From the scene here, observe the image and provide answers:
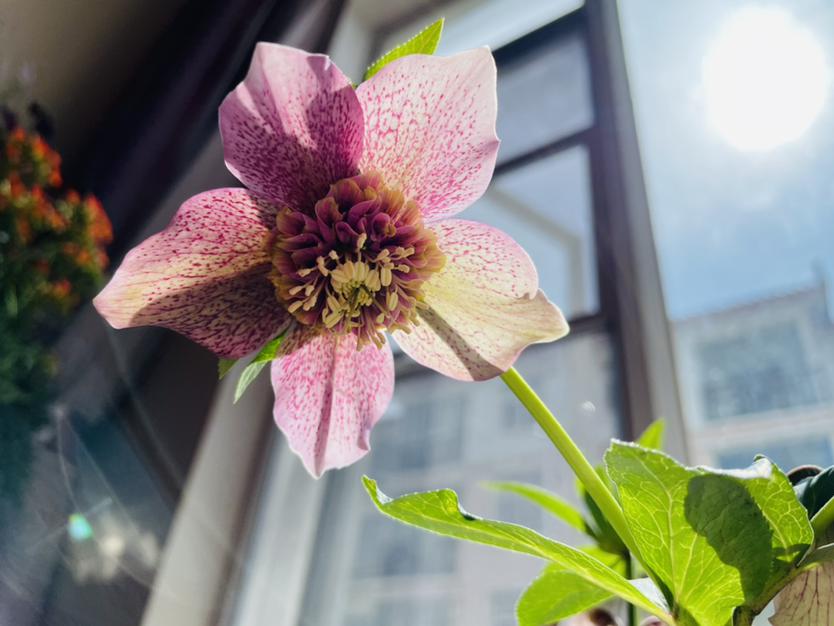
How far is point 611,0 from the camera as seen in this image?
120cm

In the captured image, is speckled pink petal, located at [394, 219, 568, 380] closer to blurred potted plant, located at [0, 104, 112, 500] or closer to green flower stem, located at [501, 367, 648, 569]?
green flower stem, located at [501, 367, 648, 569]

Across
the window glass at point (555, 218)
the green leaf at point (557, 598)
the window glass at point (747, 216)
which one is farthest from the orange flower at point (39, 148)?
the window glass at point (747, 216)

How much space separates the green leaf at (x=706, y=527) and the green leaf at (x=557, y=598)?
6 cm

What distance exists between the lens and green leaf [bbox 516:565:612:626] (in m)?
0.30

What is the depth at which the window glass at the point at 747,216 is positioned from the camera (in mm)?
773

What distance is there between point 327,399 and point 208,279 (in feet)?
0.24

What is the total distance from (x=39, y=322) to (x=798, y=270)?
3.03 feet

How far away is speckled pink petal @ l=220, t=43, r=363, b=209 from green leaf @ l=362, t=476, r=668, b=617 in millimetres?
128

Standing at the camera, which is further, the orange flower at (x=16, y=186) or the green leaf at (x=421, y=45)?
the orange flower at (x=16, y=186)

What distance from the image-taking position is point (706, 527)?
22 centimetres

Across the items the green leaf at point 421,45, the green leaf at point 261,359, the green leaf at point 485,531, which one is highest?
the green leaf at point 421,45

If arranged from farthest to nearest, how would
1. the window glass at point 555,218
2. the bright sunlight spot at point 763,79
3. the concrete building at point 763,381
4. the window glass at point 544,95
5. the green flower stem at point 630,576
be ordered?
the window glass at point 544,95 → the window glass at point 555,218 → the bright sunlight spot at point 763,79 → the concrete building at point 763,381 → the green flower stem at point 630,576

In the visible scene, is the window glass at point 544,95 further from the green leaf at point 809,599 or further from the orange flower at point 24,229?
the green leaf at point 809,599

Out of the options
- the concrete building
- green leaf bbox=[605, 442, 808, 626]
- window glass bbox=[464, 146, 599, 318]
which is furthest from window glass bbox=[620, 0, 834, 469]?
green leaf bbox=[605, 442, 808, 626]
